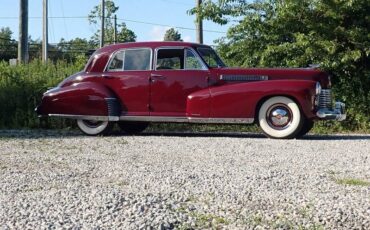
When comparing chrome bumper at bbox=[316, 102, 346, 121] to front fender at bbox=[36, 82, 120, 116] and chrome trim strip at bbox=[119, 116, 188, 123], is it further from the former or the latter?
front fender at bbox=[36, 82, 120, 116]

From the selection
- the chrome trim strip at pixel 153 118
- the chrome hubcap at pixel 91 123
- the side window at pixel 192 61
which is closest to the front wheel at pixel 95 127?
the chrome hubcap at pixel 91 123

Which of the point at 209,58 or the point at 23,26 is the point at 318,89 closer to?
the point at 209,58

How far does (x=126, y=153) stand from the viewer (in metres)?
7.98

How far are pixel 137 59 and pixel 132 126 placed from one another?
1.52 m

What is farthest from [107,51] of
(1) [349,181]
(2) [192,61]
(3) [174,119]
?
(1) [349,181]

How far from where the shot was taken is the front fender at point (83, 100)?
11.0m

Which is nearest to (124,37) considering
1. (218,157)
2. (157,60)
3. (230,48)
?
(230,48)

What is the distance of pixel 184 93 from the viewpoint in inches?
422

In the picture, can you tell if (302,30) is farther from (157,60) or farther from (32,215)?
(32,215)

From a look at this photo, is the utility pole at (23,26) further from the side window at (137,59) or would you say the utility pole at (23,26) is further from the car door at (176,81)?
the car door at (176,81)

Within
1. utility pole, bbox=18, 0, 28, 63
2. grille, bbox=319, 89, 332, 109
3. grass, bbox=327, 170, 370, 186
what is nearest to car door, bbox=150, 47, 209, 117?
grille, bbox=319, 89, 332, 109

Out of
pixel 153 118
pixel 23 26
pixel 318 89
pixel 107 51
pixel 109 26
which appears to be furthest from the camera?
pixel 109 26

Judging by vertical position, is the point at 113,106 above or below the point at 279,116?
above

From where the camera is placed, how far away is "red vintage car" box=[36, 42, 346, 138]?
406 inches
